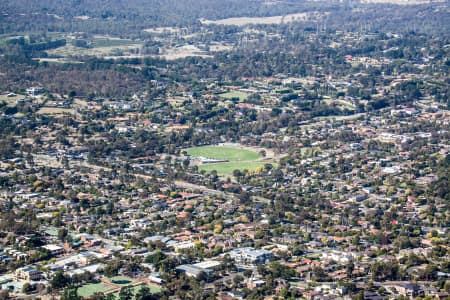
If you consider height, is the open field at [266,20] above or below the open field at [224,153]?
above

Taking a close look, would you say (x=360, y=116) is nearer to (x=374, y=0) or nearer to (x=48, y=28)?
(x=48, y=28)

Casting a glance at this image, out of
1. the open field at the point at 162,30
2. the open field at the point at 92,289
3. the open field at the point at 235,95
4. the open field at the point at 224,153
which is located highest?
the open field at the point at 92,289

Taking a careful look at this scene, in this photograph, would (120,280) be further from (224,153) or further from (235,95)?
(235,95)

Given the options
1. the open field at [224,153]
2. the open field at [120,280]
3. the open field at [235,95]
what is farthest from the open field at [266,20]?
the open field at [120,280]

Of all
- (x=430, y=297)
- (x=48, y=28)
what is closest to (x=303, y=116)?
(x=430, y=297)

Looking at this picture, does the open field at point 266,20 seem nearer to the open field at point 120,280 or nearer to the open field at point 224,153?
the open field at point 224,153

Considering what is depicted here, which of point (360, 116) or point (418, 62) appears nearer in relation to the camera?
point (360, 116)
